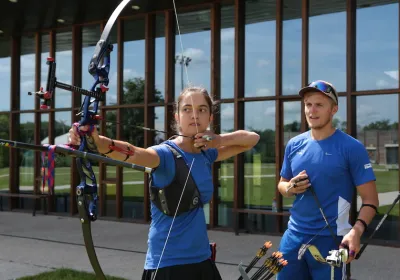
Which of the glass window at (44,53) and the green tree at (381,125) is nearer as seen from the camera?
the green tree at (381,125)

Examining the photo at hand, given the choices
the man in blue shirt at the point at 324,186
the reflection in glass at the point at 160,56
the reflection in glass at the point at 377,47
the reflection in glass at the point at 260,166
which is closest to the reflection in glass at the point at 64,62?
the reflection in glass at the point at 160,56

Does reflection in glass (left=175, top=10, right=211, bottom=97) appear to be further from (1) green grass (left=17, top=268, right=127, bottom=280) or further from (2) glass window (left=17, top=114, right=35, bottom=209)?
(1) green grass (left=17, top=268, right=127, bottom=280)

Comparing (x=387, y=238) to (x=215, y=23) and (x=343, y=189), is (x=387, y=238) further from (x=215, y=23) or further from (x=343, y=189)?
(x=343, y=189)

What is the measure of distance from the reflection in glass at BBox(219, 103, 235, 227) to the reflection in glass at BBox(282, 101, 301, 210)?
0.94 m

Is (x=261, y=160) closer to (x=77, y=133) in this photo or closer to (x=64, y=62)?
(x=64, y=62)

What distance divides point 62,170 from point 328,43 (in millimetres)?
6238

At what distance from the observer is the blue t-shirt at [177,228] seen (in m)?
2.49

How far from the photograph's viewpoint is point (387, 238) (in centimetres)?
819

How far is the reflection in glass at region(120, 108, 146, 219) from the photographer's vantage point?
10641mm

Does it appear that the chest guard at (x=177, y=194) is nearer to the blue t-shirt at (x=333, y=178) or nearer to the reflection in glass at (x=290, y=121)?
the blue t-shirt at (x=333, y=178)

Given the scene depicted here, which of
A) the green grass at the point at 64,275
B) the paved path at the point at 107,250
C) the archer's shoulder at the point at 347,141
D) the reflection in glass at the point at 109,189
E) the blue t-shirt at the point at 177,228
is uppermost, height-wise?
the archer's shoulder at the point at 347,141

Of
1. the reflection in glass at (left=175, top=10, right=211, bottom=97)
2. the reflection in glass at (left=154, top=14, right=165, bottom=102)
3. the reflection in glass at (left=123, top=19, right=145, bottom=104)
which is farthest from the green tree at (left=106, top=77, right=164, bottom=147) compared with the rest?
the reflection in glass at (left=175, top=10, right=211, bottom=97)

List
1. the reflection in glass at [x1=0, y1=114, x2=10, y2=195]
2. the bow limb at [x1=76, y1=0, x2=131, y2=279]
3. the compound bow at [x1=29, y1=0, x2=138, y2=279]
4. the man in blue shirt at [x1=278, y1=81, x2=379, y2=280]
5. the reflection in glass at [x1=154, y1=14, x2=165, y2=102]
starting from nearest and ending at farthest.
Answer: the compound bow at [x1=29, y1=0, x2=138, y2=279] → the bow limb at [x1=76, y1=0, x2=131, y2=279] → the man in blue shirt at [x1=278, y1=81, x2=379, y2=280] → the reflection in glass at [x1=154, y1=14, x2=165, y2=102] → the reflection in glass at [x1=0, y1=114, x2=10, y2=195]

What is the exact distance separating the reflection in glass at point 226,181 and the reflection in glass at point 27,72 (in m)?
5.13
